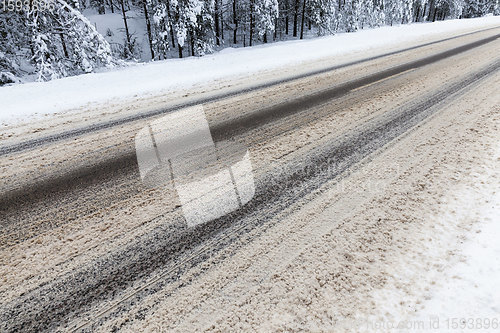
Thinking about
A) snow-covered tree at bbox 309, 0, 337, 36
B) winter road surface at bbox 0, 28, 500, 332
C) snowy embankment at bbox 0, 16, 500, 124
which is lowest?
winter road surface at bbox 0, 28, 500, 332

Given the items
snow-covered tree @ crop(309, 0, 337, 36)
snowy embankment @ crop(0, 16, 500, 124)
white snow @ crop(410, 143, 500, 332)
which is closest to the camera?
white snow @ crop(410, 143, 500, 332)

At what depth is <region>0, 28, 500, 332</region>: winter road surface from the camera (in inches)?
81.6

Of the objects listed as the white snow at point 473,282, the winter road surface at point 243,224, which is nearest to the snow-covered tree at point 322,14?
the winter road surface at point 243,224

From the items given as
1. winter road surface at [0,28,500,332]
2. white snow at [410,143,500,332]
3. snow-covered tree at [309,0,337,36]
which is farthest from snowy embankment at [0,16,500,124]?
snow-covered tree at [309,0,337,36]

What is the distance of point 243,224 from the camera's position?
290 centimetres

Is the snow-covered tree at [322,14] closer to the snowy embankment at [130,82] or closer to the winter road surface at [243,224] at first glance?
the snowy embankment at [130,82]

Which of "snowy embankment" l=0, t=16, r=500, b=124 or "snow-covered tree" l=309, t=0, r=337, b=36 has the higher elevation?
"snow-covered tree" l=309, t=0, r=337, b=36

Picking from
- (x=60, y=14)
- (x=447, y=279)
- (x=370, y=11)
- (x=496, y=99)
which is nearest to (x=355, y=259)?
(x=447, y=279)

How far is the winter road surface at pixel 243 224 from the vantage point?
6.80 feet

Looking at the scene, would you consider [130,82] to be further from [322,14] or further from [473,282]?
[322,14]

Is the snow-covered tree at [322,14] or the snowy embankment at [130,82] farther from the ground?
the snow-covered tree at [322,14]

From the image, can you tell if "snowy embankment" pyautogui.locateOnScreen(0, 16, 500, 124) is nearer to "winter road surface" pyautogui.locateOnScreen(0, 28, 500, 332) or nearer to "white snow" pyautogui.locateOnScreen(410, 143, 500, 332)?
"winter road surface" pyautogui.locateOnScreen(0, 28, 500, 332)

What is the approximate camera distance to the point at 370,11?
39.1m

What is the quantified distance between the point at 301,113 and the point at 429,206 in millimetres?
3527
